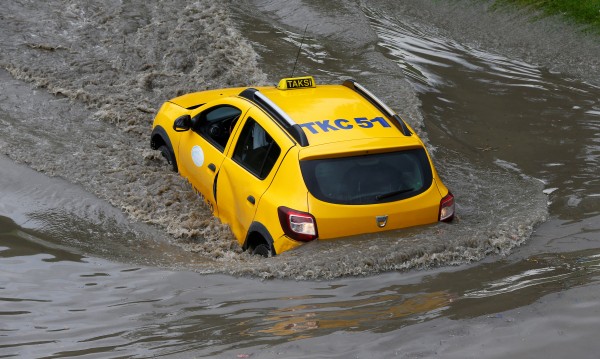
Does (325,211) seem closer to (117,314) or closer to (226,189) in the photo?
(226,189)

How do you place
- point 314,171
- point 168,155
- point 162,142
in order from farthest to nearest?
1. point 162,142
2. point 168,155
3. point 314,171

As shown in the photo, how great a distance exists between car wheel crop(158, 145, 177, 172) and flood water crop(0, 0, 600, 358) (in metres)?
0.11

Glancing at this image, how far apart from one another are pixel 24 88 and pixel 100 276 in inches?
276

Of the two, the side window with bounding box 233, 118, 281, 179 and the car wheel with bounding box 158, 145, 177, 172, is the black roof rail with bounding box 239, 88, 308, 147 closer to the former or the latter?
the side window with bounding box 233, 118, 281, 179

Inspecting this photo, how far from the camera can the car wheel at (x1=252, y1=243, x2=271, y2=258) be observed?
8.23 metres

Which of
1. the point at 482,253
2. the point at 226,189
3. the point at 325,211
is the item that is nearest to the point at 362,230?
the point at 325,211

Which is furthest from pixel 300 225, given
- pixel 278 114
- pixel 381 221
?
pixel 278 114

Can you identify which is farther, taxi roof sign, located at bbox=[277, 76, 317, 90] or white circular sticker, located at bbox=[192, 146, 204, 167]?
white circular sticker, located at bbox=[192, 146, 204, 167]

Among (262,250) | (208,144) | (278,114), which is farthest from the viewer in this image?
(208,144)

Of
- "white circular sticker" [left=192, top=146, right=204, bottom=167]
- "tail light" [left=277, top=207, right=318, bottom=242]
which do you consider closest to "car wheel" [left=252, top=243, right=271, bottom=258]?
"tail light" [left=277, top=207, right=318, bottom=242]

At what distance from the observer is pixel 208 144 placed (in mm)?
9523

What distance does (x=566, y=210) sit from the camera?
370 inches

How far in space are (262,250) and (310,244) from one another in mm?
664

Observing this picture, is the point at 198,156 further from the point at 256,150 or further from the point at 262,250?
the point at 262,250
